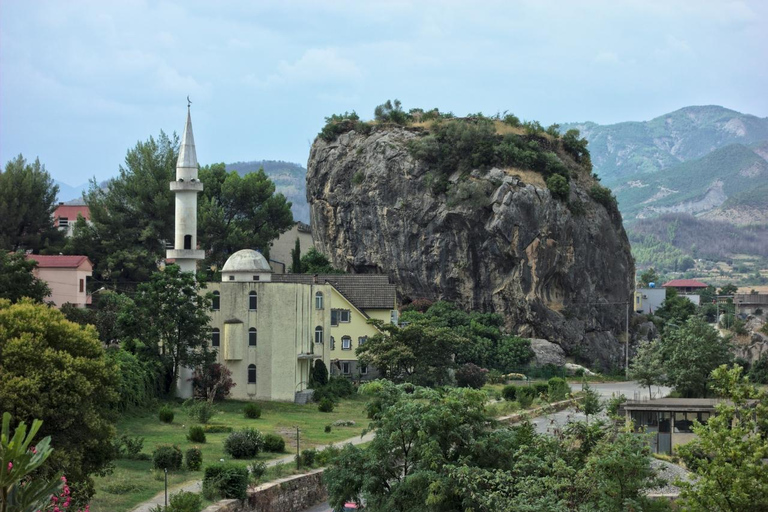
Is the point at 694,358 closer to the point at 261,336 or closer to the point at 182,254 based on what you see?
the point at 261,336

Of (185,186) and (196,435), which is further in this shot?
(185,186)

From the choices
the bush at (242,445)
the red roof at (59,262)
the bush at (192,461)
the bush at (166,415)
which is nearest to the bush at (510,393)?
the bush at (166,415)

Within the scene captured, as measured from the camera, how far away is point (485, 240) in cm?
8200

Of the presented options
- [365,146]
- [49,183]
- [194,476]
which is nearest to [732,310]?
[365,146]

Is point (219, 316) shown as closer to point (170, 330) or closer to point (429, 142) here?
point (170, 330)

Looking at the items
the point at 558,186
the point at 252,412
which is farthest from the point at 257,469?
the point at 558,186

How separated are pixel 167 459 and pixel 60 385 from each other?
5680mm

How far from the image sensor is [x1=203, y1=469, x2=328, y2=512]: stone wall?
2966 centimetres

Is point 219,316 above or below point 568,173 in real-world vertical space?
below

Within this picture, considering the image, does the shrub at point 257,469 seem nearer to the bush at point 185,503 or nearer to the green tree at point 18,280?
the bush at point 185,503

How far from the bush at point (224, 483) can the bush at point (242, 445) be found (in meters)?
5.59

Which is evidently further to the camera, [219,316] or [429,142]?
[429,142]

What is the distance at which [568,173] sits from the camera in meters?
84.5

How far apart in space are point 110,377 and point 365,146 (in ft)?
200
